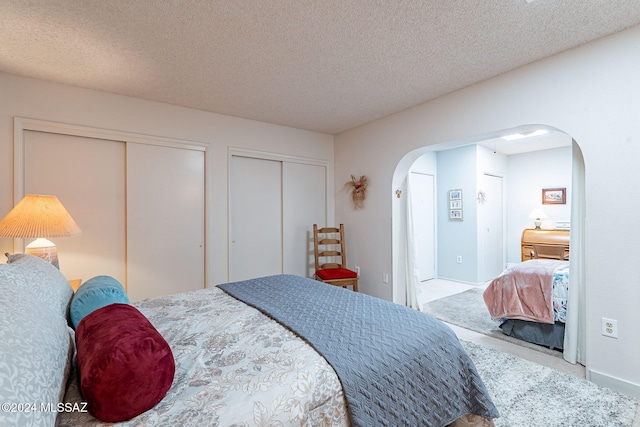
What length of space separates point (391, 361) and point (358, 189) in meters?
2.94

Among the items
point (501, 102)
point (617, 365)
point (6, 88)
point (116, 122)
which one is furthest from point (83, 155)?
point (617, 365)

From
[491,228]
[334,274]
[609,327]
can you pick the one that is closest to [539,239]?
[491,228]

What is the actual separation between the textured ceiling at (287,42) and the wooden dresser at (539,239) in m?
3.59

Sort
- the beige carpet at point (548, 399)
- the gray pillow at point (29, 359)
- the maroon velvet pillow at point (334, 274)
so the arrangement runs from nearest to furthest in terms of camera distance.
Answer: the gray pillow at point (29, 359) < the beige carpet at point (548, 399) < the maroon velvet pillow at point (334, 274)

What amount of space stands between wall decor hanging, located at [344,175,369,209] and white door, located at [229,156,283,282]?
1.02m

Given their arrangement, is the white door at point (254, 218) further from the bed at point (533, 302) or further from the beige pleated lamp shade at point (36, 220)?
the bed at point (533, 302)

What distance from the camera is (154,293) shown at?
9.96 feet

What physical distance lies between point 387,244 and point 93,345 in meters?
3.13

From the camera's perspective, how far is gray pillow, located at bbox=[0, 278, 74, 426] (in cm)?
62

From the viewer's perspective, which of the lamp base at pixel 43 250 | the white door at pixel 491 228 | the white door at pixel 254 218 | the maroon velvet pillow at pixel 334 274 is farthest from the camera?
the white door at pixel 491 228

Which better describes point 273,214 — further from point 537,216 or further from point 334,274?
point 537,216

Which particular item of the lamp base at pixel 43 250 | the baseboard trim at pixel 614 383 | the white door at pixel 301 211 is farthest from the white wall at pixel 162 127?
the baseboard trim at pixel 614 383

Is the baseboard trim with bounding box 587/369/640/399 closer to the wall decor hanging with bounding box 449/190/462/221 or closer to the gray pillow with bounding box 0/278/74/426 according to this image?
the gray pillow with bounding box 0/278/74/426

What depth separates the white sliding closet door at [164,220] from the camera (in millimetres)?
2928
